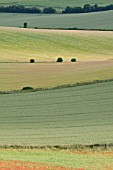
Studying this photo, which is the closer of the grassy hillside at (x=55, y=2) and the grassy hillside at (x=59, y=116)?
the grassy hillside at (x=59, y=116)

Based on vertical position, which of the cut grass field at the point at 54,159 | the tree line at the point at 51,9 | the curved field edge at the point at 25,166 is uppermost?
the tree line at the point at 51,9

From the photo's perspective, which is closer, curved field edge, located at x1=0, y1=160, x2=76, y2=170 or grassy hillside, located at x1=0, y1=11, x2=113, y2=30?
curved field edge, located at x1=0, y1=160, x2=76, y2=170

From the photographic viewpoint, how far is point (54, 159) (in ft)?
80.9

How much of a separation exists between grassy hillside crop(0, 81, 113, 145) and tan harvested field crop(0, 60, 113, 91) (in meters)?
4.69

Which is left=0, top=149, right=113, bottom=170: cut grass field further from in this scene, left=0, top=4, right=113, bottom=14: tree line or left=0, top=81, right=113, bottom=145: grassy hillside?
left=0, top=4, right=113, bottom=14: tree line

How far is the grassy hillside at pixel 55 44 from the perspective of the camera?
79.8 meters

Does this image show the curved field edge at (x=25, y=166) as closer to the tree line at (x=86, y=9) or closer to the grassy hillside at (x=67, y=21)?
the grassy hillside at (x=67, y=21)

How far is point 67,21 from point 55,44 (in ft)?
78.7

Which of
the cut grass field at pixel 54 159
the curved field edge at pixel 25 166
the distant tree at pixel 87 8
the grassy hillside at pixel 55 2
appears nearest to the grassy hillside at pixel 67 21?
the distant tree at pixel 87 8

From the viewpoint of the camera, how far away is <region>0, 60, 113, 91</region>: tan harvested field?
166 ft

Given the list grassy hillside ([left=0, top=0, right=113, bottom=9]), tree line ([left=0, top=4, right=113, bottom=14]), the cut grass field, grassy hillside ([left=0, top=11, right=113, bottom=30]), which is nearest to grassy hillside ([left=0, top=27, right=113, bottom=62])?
grassy hillside ([left=0, top=11, right=113, bottom=30])

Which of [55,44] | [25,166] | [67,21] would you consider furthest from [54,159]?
[67,21]

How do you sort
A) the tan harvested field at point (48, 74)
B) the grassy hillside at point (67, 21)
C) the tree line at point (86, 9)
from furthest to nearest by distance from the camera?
the tree line at point (86, 9) → the grassy hillside at point (67, 21) → the tan harvested field at point (48, 74)

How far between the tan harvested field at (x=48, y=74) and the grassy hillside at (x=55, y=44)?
13.2 meters
